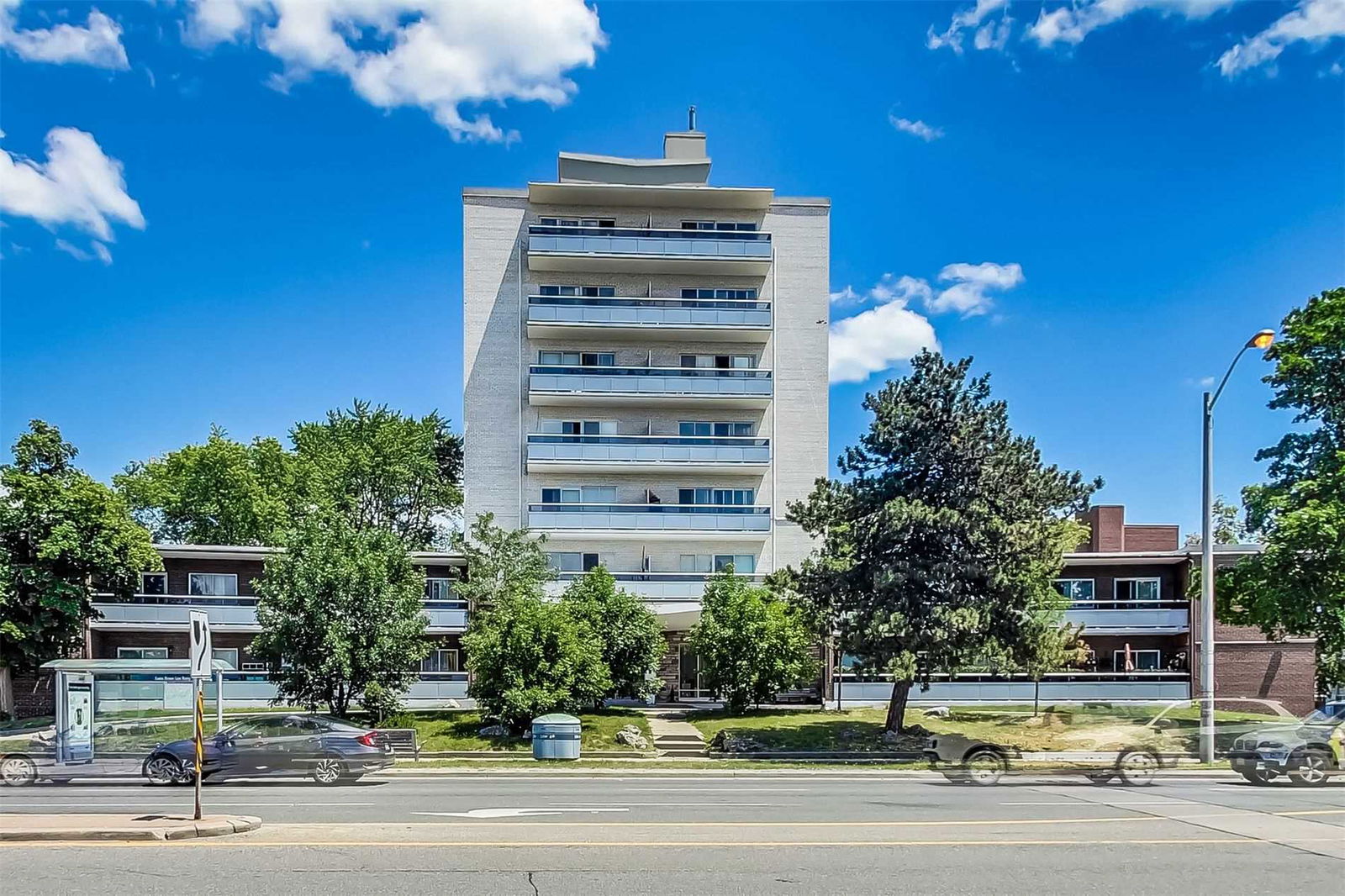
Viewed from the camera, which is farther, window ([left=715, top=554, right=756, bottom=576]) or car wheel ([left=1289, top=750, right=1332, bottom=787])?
window ([left=715, top=554, right=756, bottom=576])

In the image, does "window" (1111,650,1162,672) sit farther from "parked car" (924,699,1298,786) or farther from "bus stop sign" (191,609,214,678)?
"bus stop sign" (191,609,214,678)

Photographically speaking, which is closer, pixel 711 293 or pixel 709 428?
pixel 709 428

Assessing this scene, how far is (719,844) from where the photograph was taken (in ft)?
39.6

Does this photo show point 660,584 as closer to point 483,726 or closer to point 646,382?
point 646,382

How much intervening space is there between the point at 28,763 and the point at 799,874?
1802cm

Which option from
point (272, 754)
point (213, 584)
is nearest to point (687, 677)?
point (213, 584)

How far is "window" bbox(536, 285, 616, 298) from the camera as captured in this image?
46.3 m

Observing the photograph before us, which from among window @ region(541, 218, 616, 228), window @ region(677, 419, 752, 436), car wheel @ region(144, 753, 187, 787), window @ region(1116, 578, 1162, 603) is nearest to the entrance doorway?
window @ region(677, 419, 752, 436)

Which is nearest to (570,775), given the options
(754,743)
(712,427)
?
(754,743)

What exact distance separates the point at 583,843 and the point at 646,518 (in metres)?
31.3

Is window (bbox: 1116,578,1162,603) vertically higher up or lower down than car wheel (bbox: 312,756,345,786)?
higher up

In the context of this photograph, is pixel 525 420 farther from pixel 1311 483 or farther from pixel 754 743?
pixel 1311 483

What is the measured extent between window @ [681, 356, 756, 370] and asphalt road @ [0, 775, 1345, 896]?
2974 centimetres

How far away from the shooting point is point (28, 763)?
20031 millimetres
